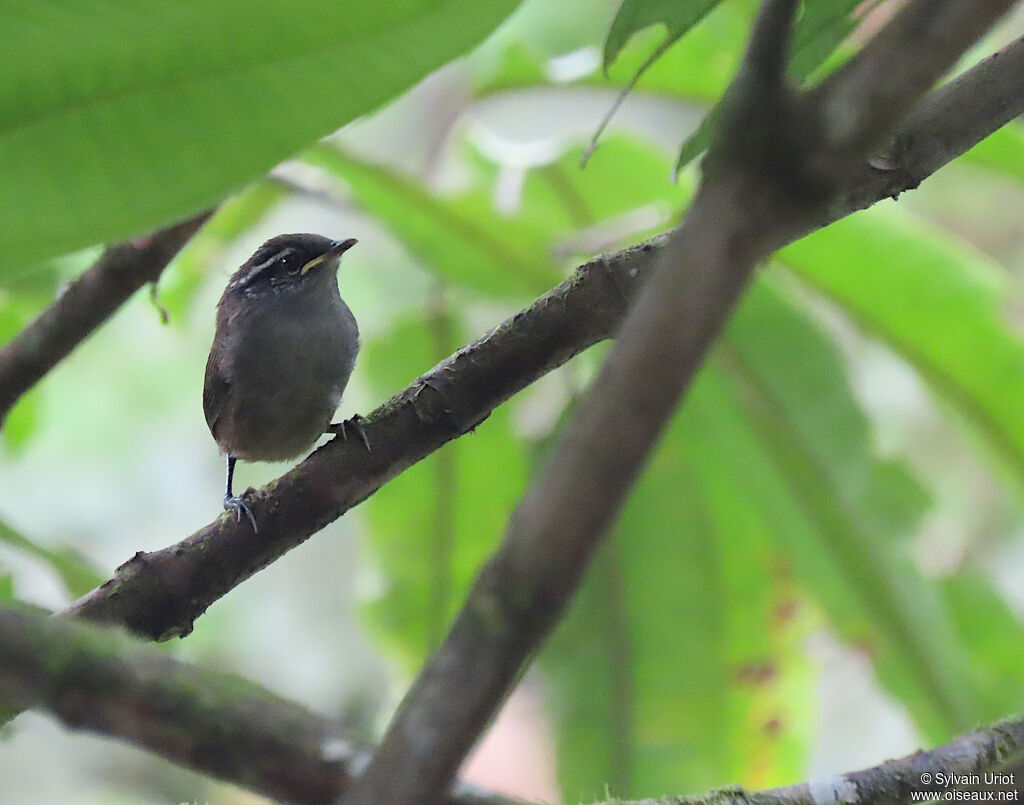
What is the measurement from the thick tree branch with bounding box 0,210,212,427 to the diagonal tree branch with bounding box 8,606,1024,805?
117cm

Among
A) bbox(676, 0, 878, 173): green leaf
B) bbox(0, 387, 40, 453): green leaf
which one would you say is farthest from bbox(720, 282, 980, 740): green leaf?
bbox(0, 387, 40, 453): green leaf

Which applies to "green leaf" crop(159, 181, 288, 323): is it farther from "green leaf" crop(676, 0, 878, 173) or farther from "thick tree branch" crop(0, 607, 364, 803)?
"thick tree branch" crop(0, 607, 364, 803)

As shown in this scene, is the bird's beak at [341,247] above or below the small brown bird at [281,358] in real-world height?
above

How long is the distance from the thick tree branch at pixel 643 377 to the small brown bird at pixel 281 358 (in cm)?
178

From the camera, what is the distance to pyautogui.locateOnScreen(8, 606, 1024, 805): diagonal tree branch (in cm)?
72

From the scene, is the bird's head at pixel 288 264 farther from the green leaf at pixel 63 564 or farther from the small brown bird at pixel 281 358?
the green leaf at pixel 63 564

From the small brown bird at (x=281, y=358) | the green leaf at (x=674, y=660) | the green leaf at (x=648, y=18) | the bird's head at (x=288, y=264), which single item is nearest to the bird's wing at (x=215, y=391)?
the small brown bird at (x=281, y=358)

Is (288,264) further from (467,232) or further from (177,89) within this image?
(177,89)

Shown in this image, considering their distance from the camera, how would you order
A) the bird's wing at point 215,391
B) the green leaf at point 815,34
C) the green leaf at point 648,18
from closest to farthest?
1. the green leaf at point 648,18
2. the green leaf at point 815,34
3. the bird's wing at point 215,391

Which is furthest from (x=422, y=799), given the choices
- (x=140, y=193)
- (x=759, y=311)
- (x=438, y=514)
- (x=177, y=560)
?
(x=438, y=514)

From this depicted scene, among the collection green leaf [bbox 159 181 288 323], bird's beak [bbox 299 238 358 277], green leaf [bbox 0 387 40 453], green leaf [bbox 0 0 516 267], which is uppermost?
green leaf [bbox 159 181 288 323]

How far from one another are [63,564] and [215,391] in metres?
0.62

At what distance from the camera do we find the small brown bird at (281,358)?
2369 mm

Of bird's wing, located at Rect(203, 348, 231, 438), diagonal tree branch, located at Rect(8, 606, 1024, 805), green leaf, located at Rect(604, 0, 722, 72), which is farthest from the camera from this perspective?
bird's wing, located at Rect(203, 348, 231, 438)
